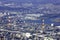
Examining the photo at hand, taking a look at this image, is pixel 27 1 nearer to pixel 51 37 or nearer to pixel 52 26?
pixel 52 26

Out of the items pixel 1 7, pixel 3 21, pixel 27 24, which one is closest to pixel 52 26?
pixel 27 24

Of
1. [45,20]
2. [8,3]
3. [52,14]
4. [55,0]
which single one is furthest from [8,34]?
[55,0]

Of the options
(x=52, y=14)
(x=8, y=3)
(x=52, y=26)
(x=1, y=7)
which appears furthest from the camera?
(x=8, y=3)

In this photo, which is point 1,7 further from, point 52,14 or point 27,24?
point 27,24

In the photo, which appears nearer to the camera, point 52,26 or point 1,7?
point 52,26

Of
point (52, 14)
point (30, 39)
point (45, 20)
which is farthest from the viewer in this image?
point (52, 14)

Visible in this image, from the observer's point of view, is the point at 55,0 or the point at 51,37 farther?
the point at 55,0

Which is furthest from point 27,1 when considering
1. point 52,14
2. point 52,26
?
point 52,26

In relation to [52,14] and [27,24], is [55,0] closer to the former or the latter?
[52,14]

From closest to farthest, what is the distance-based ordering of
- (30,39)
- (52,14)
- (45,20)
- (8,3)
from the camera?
(30,39), (45,20), (52,14), (8,3)
